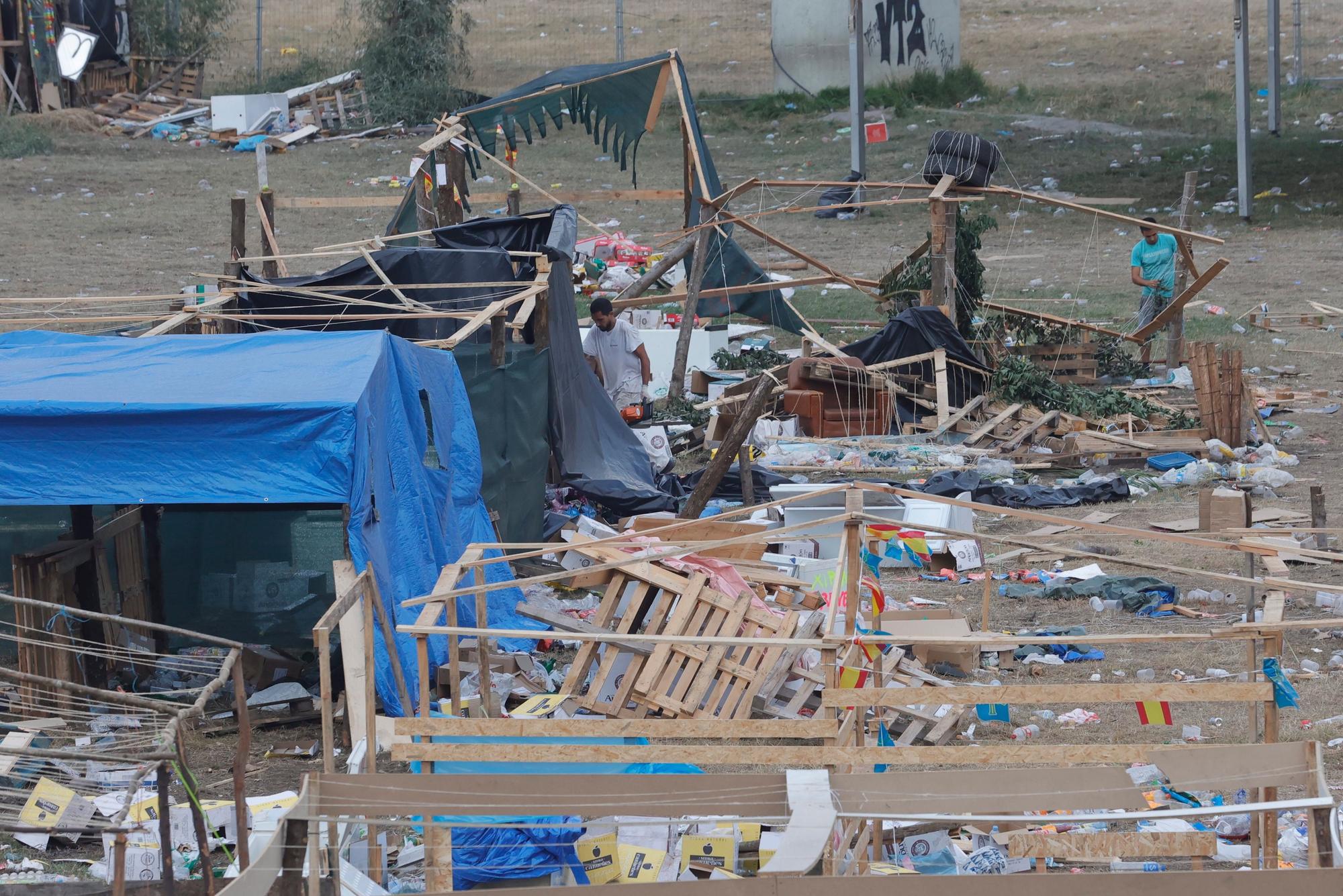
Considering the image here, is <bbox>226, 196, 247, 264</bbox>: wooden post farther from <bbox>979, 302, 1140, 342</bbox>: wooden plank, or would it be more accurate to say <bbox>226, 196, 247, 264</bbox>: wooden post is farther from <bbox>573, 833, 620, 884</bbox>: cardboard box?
<bbox>573, 833, 620, 884</bbox>: cardboard box

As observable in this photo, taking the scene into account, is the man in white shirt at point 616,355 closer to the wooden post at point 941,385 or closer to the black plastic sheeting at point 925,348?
the black plastic sheeting at point 925,348

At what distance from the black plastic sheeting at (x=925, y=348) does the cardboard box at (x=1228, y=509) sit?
4536mm

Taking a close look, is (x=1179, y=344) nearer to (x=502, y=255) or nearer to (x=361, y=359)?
(x=502, y=255)

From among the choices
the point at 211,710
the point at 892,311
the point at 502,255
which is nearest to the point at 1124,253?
the point at 892,311

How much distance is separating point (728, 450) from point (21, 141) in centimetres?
1796

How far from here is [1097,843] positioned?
4.68 m

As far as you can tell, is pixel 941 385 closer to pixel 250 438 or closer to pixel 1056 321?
pixel 1056 321

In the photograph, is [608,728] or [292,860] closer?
[292,860]

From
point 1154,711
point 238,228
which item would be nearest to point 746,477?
point 238,228

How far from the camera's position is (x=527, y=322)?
1021cm

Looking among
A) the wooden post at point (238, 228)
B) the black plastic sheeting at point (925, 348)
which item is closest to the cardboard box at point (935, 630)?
the black plastic sheeting at point (925, 348)

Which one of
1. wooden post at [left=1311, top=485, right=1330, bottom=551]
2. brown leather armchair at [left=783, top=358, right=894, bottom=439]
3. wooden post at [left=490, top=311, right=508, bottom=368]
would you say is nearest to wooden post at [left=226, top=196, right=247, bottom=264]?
wooden post at [left=490, top=311, right=508, bottom=368]

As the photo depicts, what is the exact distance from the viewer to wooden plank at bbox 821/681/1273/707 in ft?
14.5

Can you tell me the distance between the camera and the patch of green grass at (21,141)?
22984 mm
